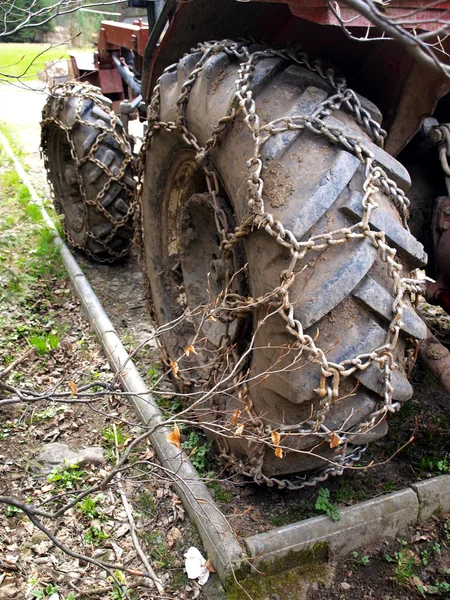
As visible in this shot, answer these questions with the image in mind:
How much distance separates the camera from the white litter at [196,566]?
2084 mm

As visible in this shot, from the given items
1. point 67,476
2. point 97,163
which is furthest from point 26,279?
point 67,476

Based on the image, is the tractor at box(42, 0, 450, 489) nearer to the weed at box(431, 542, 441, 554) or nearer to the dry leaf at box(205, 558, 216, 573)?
the dry leaf at box(205, 558, 216, 573)

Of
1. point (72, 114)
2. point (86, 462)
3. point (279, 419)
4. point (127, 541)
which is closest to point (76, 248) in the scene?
point (72, 114)

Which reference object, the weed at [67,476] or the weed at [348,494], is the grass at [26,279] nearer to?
the weed at [67,476]

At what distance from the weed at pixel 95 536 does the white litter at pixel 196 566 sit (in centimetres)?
35

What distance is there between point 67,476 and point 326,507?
1131mm

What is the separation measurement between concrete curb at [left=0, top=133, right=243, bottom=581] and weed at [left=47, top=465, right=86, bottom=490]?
14.2 inches

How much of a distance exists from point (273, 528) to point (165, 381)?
4.00ft

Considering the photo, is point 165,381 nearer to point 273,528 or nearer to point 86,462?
point 86,462

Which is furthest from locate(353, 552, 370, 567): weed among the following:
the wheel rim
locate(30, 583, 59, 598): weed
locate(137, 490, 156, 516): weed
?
the wheel rim

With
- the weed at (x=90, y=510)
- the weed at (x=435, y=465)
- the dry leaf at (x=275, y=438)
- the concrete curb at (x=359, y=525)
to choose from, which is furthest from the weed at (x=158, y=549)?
the weed at (x=435, y=465)

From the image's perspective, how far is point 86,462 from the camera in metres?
2.64

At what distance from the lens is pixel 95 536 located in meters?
2.29

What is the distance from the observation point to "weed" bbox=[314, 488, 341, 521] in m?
2.15
